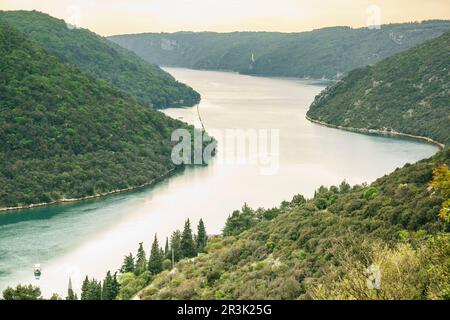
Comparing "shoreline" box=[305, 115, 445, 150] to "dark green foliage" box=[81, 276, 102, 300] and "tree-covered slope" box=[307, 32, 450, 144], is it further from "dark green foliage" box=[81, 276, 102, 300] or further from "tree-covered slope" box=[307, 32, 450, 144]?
"dark green foliage" box=[81, 276, 102, 300]

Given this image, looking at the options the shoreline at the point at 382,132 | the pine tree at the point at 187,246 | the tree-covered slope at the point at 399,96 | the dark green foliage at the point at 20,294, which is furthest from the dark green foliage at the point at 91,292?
the tree-covered slope at the point at 399,96

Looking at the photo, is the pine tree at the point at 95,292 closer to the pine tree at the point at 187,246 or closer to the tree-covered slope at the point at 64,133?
the pine tree at the point at 187,246

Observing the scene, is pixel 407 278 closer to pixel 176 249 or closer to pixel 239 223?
pixel 176 249

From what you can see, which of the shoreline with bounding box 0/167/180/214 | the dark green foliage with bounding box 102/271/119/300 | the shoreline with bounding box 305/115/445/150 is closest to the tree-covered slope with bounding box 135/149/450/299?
the dark green foliage with bounding box 102/271/119/300

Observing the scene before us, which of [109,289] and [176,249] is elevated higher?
[109,289]

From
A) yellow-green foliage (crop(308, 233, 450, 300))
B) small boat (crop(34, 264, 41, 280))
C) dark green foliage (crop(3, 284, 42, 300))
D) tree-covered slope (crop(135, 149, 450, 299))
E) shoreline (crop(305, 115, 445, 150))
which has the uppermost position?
yellow-green foliage (crop(308, 233, 450, 300))

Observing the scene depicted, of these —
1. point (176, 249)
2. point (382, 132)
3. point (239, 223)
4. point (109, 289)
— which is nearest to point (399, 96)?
point (382, 132)
